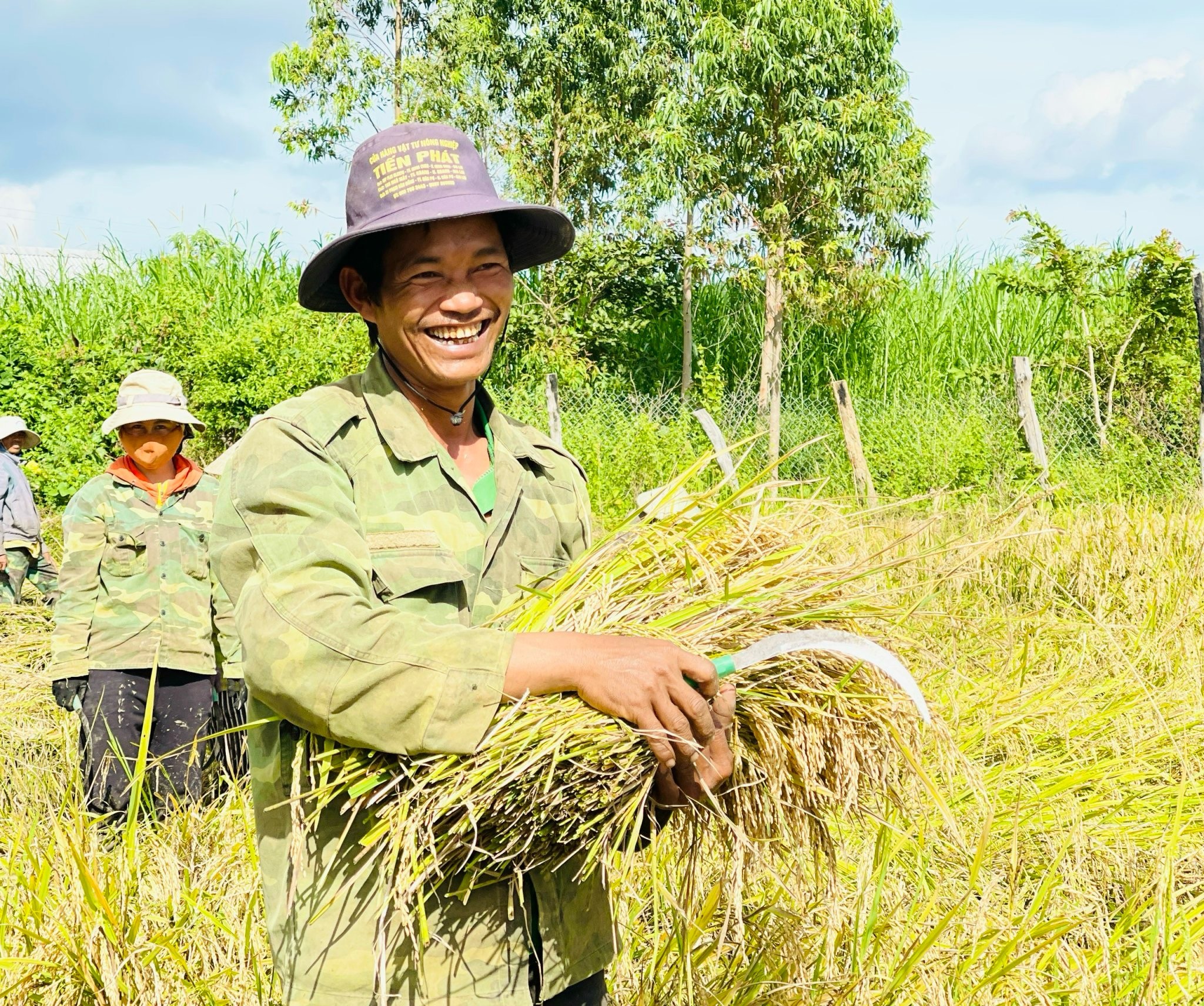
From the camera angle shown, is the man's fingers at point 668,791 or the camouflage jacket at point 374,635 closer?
the camouflage jacket at point 374,635

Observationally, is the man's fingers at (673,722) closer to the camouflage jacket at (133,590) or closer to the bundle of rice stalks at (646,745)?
the bundle of rice stalks at (646,745)

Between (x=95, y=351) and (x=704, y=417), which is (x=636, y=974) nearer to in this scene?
(x=704, y=417)

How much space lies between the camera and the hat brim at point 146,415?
168 inches

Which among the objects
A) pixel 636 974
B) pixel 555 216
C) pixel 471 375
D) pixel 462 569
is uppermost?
pixel 555 216

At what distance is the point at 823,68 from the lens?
42.8ft

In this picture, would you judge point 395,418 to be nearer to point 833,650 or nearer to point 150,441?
point 833,650

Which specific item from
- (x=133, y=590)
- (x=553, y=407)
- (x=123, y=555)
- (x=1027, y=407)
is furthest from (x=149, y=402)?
(x=1027, y=407)

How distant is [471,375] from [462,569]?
304 mm

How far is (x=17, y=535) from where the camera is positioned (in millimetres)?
7074

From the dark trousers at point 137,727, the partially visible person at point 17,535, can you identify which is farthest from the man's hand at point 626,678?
the partially visible person at point 17,535

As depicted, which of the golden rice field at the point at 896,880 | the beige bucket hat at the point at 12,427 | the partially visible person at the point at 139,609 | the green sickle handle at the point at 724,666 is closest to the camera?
the green sickle handle at the point at 724,666

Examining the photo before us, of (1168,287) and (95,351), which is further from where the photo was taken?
(95,351)

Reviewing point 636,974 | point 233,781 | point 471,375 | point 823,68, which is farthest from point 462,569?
point 823,68

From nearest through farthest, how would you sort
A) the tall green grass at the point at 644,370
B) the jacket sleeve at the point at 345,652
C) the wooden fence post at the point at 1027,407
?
the jacket sleeve at the point at 345,652, the wooden fence post at the point at 1027,407, the tall green grass at the point at 644,370
